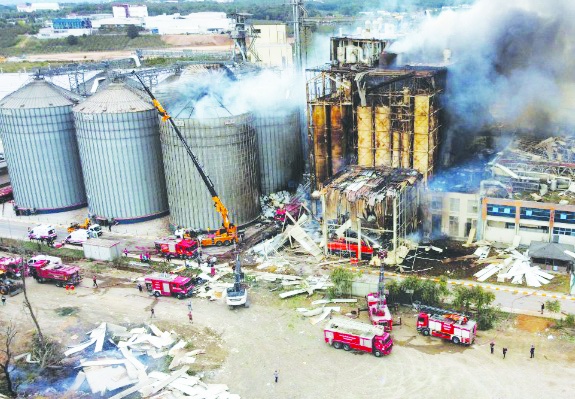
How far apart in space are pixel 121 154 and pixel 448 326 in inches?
1273

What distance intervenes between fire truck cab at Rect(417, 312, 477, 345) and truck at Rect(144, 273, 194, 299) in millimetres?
14701

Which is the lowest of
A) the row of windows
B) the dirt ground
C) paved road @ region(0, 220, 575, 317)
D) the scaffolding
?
paved road @ region(0, 220, 575, 317)

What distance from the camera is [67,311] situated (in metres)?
36.5

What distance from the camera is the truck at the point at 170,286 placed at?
36969 mm

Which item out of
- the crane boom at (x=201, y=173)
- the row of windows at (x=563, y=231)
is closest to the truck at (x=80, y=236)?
the crane boom at (x=201, y=173)

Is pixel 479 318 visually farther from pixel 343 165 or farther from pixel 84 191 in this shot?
pixel 84 191

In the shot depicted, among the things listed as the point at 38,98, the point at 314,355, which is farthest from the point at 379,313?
the point at 38,98

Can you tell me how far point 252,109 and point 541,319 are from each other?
99.2 feet

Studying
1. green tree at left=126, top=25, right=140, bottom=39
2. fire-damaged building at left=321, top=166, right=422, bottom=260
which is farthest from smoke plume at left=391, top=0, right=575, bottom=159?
green tree at left=126, top=25, right=140, bottom=39

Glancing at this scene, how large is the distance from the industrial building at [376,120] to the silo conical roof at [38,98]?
948 inches

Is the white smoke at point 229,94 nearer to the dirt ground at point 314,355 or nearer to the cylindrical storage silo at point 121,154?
the cylindrical storage silo at point 121,154

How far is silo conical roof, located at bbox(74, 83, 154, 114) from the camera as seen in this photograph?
50.2 m

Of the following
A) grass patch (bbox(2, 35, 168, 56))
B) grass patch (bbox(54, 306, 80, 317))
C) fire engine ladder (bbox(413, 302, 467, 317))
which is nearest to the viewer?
fire engine ladder (bbox(413, 302, 467, 317))

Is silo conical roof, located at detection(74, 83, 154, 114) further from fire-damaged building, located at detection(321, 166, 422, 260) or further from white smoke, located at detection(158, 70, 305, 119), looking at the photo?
fire-damaged building, located at detection(321, 166, 422, 260)
